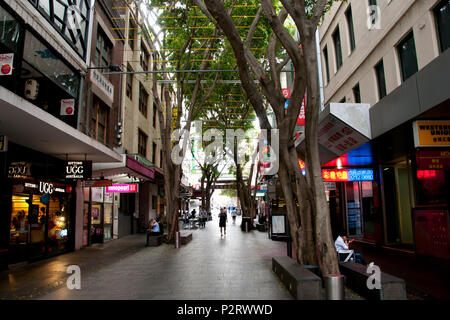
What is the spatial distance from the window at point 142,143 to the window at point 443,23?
1940 cm

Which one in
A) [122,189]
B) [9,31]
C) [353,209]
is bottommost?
[353,209]

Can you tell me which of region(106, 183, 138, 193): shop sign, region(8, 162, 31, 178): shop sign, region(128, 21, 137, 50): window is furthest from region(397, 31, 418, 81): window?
region(128, 21, 137, 50): window

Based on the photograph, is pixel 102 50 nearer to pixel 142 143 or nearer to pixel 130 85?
pixel 130 85

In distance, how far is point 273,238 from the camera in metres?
18.8

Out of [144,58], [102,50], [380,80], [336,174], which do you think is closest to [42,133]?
[102,50]

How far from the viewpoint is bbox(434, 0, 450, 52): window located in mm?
8641

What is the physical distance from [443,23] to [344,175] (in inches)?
257

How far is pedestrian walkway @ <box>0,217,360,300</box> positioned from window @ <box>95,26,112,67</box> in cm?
940

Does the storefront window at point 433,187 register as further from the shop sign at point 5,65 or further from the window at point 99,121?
the window at point 99,121

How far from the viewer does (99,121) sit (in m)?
16.8

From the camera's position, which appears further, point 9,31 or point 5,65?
point 9,31

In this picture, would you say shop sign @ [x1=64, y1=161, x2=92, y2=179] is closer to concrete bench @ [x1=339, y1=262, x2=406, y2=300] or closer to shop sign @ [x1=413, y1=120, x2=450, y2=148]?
concrete bench @ [x1=339, y1=262, x2=406, y2=300]
